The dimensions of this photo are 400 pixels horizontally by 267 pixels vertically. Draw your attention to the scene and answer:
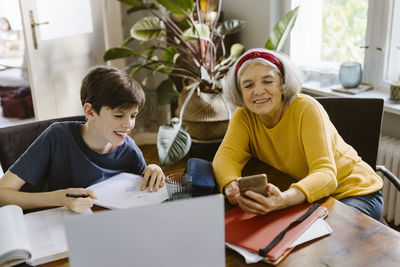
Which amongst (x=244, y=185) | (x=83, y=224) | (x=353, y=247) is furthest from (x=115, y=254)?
(x=353, y=247)

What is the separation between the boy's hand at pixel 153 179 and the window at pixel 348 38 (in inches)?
68.8

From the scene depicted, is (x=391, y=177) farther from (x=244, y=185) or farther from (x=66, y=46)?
(x=66, y=46)

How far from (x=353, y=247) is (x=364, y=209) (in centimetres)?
50

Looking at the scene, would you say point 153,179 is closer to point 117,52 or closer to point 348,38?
point 117,52

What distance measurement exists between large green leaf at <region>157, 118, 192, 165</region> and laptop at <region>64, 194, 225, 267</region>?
1.34 m

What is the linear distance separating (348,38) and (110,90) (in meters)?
1.96

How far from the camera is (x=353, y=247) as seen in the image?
41.3 inches

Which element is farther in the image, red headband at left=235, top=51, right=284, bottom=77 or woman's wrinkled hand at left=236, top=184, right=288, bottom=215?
red headband at left=235, top=51, right=284, bottom=77

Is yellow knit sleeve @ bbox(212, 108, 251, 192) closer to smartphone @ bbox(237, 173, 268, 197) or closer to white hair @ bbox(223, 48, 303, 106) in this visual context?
white hair @ bbox(223, 48, 303, 106)

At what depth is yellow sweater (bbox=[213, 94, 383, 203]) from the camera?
4.86 ft

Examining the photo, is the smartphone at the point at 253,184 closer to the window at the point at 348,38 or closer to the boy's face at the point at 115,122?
the boy's face at the point at 115,122

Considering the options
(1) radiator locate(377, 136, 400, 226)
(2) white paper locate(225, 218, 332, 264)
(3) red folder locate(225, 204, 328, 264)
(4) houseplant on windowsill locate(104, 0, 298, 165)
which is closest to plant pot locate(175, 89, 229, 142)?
(4) houseplant on windowsill locate(104, 0, 298, 165)

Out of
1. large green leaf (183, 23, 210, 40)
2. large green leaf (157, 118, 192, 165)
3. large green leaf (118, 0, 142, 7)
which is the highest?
large green leaf (118, 0, 142, 7)

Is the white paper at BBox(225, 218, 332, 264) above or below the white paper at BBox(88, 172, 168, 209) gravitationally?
below
